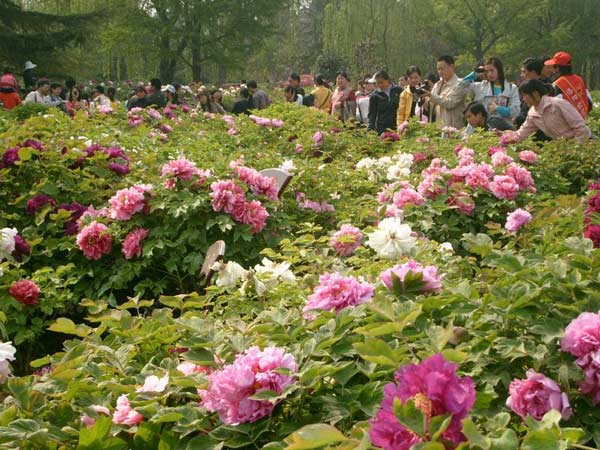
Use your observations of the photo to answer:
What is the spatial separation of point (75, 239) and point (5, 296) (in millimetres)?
604

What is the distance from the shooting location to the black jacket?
9062 millimetres

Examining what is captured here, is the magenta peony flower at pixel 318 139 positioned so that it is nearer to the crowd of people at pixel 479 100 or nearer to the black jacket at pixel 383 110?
the crowd of people at pixel 479 100

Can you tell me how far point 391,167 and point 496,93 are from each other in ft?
10.5

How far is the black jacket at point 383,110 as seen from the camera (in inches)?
357

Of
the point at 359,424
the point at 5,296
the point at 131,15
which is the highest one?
the point at 131,15

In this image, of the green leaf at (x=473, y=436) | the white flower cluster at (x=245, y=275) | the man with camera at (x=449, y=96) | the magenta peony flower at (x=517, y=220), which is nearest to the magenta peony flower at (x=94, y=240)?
the white flower cluster at (x=245, y=275)

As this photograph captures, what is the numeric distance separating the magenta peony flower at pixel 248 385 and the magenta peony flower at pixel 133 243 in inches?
77.7

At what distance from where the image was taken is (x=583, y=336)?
1.38 m

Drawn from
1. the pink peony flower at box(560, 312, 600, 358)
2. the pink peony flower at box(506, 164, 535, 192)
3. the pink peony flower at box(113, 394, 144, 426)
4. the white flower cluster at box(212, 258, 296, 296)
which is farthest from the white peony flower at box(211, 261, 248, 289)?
the pink peony flower at box(506, 164, 535, 192)

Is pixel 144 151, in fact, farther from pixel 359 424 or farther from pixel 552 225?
pixel 359 424

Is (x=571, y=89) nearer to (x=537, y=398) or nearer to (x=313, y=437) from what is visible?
(x=537, y=398)

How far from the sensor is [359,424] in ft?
4.34

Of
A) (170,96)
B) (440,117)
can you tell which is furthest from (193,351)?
(170,96)

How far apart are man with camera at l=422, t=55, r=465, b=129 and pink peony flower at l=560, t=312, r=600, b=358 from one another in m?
6.07
